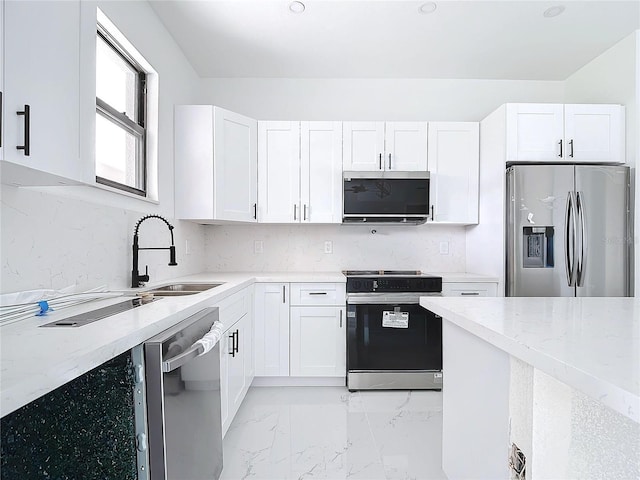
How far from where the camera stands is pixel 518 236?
2.61 metres

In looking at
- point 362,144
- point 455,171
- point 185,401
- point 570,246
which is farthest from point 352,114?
point 185,401

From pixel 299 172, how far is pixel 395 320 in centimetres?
148

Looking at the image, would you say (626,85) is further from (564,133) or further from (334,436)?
(334,436)

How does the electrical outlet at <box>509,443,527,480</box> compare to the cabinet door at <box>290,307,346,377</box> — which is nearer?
the electrical outlet at <box>509,443,527,480</box>

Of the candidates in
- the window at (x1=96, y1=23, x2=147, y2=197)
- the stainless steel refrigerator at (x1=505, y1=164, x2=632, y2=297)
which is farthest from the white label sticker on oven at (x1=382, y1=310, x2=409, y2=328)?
the window at (x1=96, y1=23, x2=147, y2=197)

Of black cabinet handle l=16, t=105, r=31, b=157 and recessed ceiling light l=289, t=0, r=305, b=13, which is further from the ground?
recessed ceiling light l=289, t=0, r=305, b=13

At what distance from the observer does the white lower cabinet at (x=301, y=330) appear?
9.04 ft

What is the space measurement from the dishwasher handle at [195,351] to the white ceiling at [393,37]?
208cm

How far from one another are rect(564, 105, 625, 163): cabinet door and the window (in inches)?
125

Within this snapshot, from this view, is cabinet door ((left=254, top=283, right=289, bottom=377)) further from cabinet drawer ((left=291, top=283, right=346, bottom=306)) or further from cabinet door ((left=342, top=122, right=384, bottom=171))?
cabinet door ((left=342, top=122, right=384, bottom=171))

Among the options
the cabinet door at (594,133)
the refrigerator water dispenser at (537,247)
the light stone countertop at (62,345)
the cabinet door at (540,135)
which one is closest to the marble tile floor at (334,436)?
the light stone countertop at (62,345)

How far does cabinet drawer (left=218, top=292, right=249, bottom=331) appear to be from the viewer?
1.88 m

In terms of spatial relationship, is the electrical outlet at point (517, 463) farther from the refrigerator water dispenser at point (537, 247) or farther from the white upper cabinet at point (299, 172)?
the white upper cabinet at point (299, 172)

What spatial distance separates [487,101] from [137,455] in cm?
373
